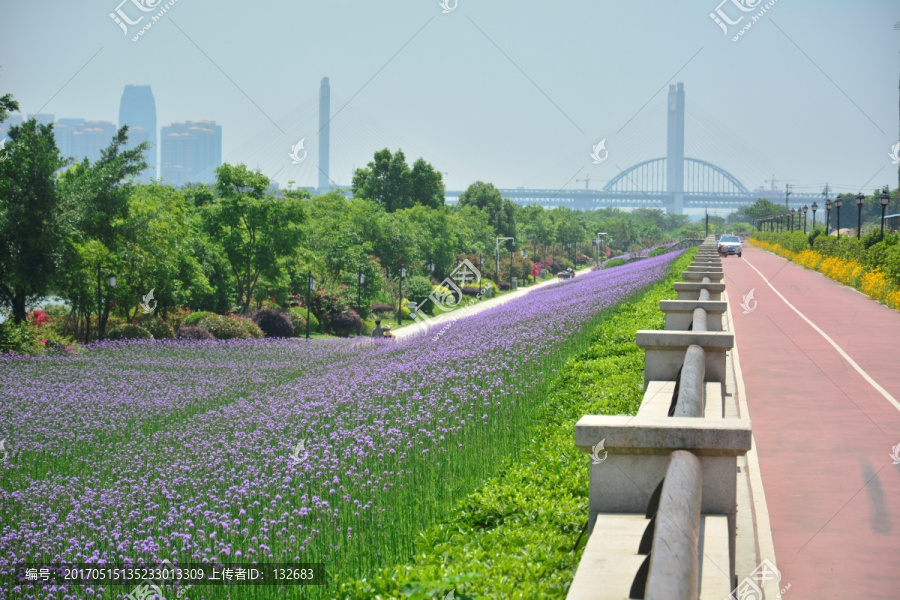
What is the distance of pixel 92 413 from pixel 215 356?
349 inches

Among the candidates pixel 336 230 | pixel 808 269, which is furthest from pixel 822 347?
pixel 336 230

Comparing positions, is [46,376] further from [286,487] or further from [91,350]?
[286,487]

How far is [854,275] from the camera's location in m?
32.3

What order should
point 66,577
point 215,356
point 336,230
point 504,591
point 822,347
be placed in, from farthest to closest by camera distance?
point 336,230 < point 215,356 < point 822,347 < point 66,577 < point 504,591

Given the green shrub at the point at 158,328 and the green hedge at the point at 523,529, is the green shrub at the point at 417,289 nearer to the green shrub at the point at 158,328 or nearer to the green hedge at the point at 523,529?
the green shrub at the point at 158,328

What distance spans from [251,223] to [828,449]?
3039 centimetres

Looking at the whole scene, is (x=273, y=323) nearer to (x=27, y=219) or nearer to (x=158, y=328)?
(x=158, y=328)

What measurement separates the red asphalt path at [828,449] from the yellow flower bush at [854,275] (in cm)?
624

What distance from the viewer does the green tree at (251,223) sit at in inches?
1407

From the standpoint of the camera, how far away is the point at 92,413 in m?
12.7

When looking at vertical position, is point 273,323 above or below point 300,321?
above

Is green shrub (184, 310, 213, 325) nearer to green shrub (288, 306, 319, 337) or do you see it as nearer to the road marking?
green shrub (288, 306, 319, 337)

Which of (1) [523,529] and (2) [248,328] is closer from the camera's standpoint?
(1) [523,529]

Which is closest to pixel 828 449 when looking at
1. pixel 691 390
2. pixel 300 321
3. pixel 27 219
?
pixel 691 390
